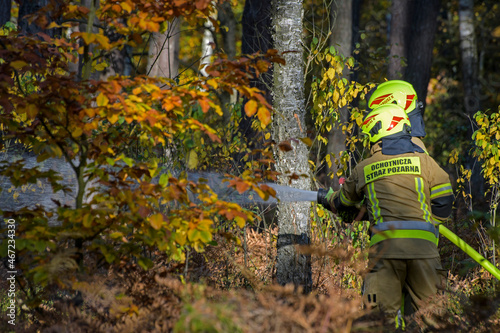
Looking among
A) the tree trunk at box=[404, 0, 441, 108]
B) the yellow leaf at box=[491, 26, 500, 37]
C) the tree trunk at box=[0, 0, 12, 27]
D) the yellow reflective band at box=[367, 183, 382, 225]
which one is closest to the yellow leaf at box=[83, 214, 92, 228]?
the yellow reflective band at box=[367, 183, 382, 225]

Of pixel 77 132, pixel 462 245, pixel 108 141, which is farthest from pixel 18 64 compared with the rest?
pixel 462 245

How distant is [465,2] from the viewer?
43.3 ft

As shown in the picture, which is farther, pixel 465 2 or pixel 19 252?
pixel 465 2

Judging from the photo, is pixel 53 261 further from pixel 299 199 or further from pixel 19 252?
pixel 299 199

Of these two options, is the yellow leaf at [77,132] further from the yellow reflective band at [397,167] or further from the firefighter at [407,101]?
the firefighter at [407,101]

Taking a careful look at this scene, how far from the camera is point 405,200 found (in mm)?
3574

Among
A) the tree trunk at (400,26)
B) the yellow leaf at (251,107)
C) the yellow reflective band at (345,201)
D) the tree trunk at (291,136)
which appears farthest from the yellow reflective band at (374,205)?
the tree trunk at (400,26)

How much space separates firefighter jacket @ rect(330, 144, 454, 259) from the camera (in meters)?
3.53

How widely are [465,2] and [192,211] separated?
12744mm

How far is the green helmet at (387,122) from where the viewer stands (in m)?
3.72

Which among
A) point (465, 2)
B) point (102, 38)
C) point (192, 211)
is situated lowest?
point (192, 211)

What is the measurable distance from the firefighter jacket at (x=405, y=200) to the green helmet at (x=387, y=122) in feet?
0.45

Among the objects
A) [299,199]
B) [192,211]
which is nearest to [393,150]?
[299,199]

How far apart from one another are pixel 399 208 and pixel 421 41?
10.0m
